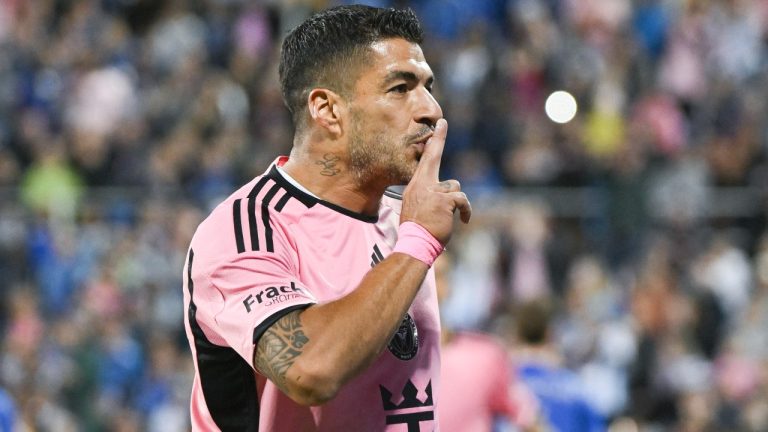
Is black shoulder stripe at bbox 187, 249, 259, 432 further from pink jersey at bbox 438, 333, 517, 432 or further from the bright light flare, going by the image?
the bright light flare

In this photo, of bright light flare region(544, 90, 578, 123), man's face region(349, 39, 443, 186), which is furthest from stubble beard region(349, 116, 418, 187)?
bright light flare region(544, 90, 578, 123)

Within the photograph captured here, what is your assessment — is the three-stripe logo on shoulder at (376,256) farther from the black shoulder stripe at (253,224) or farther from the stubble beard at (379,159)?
the black shoulder stripe at (253,224)

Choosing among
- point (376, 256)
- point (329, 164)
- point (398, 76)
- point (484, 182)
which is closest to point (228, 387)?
point (376, 256)

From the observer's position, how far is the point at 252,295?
3436mm

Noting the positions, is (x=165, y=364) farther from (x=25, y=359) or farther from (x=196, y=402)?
(x=196, y=402)

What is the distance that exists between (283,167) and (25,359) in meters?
8.12

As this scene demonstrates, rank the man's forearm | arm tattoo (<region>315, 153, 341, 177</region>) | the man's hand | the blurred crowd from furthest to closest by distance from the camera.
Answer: the blurred crowd < arm tattoo (<region>315, 153, 341, 177</region>) < the man's hand < the man's forearm

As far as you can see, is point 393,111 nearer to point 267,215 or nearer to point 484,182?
point 267,215

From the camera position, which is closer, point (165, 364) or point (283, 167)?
point (283, 167)

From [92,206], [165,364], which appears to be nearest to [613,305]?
[165,364]

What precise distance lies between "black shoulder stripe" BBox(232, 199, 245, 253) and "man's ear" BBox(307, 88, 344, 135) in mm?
346

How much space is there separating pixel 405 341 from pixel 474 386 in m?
2.98

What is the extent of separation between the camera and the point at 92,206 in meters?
13.4

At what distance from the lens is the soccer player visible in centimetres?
333
